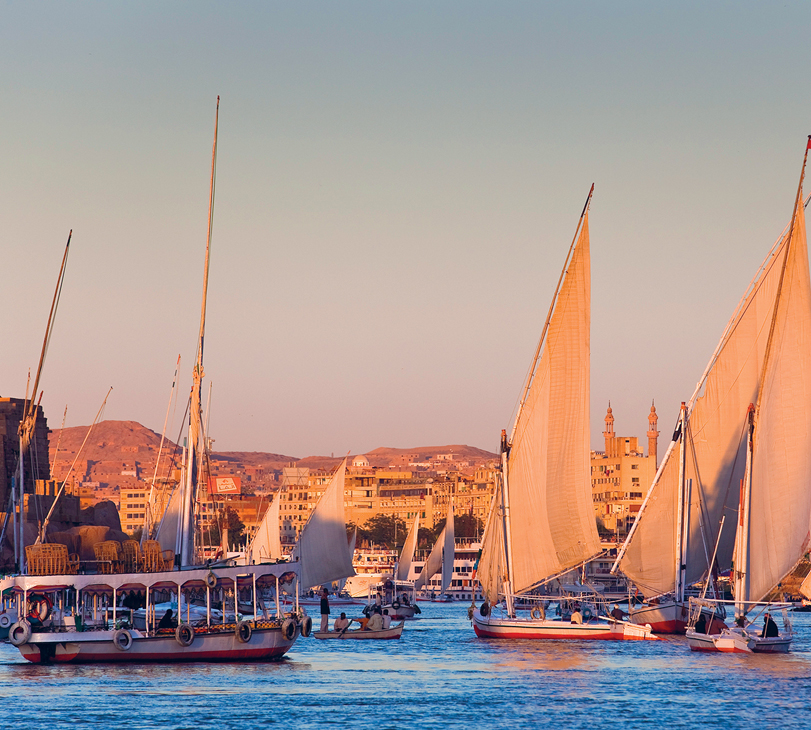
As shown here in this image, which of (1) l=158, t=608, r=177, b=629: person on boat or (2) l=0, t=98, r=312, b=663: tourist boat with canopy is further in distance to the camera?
(1) l=158, t=608, r=177, b=629: person on boat

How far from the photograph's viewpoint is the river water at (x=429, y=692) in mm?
41125

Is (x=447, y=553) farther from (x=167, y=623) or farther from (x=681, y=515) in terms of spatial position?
(x=167, y=623)

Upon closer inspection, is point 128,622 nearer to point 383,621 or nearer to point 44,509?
point 383,621

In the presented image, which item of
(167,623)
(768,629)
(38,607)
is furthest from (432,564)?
(38,607)

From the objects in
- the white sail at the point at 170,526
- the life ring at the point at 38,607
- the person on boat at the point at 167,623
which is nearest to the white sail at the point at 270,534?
the white sail at the point at 170,526

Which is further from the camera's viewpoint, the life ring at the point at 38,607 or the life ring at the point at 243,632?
the life ring at the point at 38,607

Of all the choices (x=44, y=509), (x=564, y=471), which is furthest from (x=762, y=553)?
(x=44, y=509)

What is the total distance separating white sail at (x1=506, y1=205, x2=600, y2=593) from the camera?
68.2 metres

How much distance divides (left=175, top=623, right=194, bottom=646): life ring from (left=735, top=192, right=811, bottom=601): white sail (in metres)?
22.3

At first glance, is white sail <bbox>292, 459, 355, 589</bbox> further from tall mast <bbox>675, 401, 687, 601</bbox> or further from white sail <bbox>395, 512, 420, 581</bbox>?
white sail <bbox>395, 512, 420, 581</bbox>

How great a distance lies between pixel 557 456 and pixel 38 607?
25.5m

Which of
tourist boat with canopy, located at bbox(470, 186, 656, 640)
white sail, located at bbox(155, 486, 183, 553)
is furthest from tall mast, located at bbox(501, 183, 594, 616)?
white sail, located at bbox(155, 486, 183, 553)

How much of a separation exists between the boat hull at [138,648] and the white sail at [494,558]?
18596 millimetres

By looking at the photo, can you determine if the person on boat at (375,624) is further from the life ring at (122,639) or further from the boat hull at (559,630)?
the life ring at (122,639)
